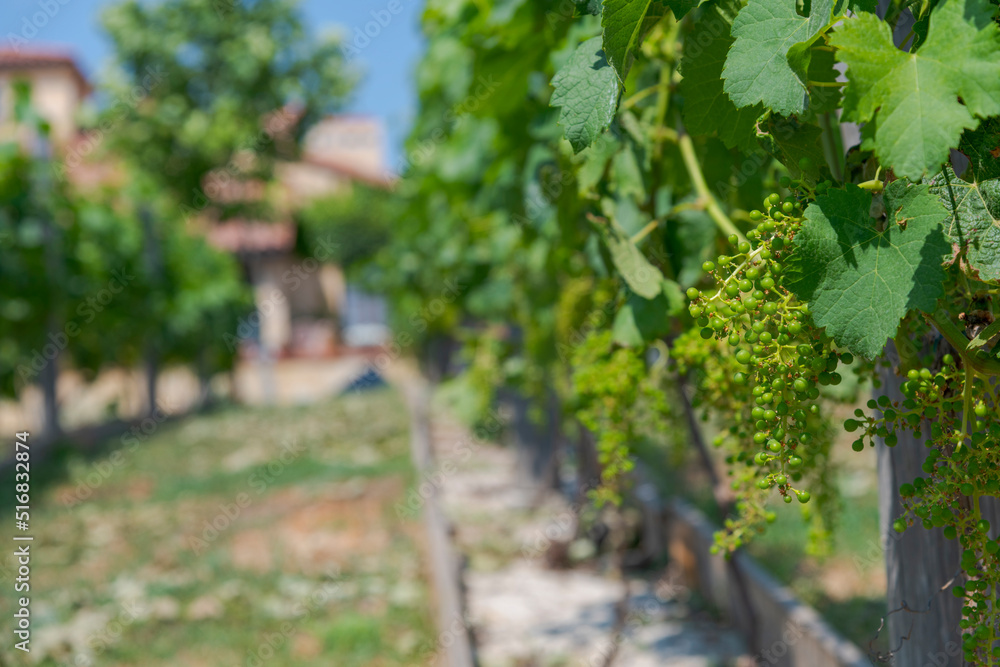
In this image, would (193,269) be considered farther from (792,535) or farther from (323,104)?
(792,535)

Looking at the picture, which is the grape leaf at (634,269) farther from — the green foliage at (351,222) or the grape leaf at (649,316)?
the green foliage at (351,222)

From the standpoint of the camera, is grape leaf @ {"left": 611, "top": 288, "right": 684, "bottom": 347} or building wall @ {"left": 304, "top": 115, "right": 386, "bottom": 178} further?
building wall @ {"left": 304, "top": 115, "right": 386, "bottom": 178}

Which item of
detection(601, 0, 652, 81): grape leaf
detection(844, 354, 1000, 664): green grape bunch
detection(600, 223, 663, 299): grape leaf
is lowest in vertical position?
detection(844, 354, 1000, 664): green grape bunch

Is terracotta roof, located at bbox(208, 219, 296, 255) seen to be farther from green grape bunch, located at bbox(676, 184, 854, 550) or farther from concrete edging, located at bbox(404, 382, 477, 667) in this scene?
green grape bunch, located at bbox(676, 184, 854, 550)

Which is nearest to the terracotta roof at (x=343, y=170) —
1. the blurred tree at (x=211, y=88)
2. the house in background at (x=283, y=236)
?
the house in background at (x=283, y=236)

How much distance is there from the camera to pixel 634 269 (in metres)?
1.90

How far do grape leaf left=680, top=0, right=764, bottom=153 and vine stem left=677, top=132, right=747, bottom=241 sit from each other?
0.24 metres

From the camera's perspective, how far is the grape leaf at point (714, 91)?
1399 millimetres

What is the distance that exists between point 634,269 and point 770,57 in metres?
0.75

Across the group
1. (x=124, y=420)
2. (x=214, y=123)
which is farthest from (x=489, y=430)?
(x=214, y=123)

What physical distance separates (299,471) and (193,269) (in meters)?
11.0

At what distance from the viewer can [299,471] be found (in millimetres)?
10695

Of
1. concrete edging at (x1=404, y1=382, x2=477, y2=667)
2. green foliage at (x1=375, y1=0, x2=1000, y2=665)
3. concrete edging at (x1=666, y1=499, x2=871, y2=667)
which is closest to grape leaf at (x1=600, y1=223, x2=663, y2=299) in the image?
green foliage at (x1=375, y1=0, x2=1000, y2=665)

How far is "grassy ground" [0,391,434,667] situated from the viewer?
5230 millimetres
